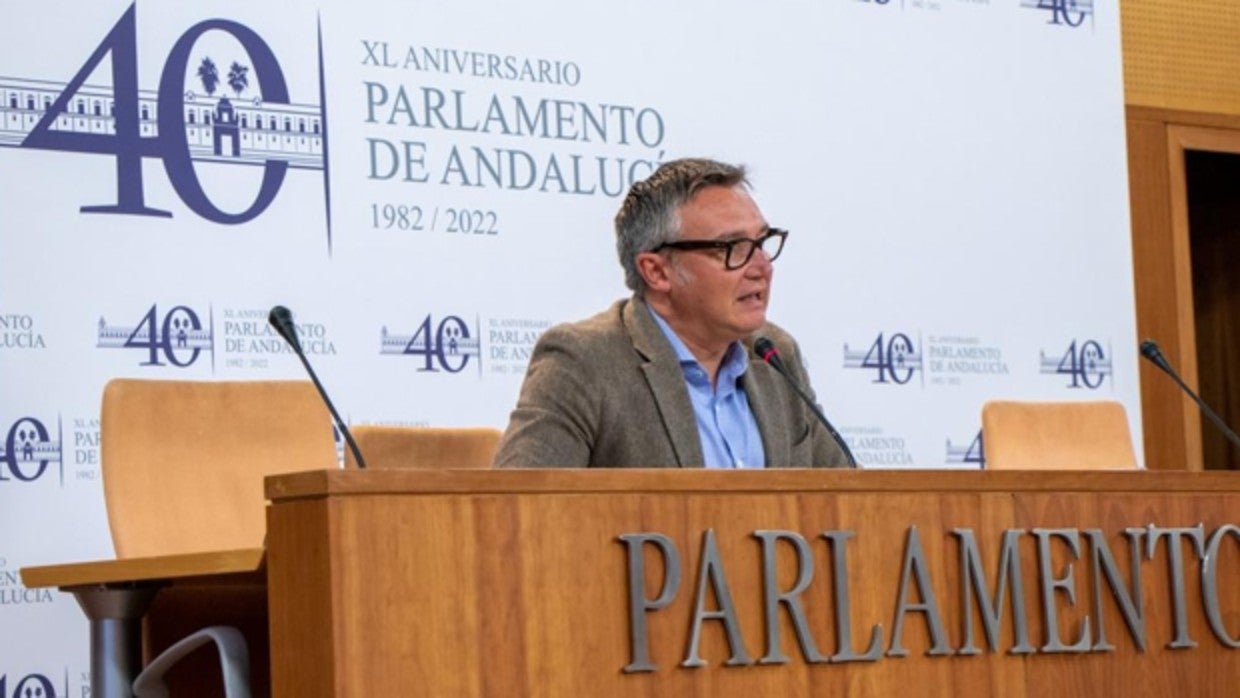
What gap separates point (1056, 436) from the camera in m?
5.03

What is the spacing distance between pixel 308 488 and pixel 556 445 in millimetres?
1032

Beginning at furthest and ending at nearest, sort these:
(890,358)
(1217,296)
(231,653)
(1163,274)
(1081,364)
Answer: (1217,296) < (1163,274) < (1081,364) < (890,358) < (231,653)

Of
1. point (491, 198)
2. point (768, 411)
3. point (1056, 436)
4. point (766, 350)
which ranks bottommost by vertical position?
point (1056, 436)

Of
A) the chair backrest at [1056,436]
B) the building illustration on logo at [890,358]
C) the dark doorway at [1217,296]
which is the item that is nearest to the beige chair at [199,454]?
the chair backrest at [1056,436]

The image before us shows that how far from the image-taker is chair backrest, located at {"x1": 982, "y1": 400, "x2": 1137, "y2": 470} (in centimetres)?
494

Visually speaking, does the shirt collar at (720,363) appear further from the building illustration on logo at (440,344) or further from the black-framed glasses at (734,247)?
the building illustration on logo at (440,344)

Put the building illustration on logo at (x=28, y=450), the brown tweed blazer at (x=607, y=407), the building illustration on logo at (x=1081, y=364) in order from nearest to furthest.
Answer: the brown tweed blazer at (x=607, y=407)
the building illustration on logo at (x=28, y=450)
the building illustration on logo at (x=1081, y=364)

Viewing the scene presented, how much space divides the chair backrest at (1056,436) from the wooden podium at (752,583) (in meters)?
1.94

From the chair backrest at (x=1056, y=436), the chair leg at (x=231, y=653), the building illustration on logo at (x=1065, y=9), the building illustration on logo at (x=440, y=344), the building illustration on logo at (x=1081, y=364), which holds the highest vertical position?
the building illustration on logo at (x=1065, y=9)

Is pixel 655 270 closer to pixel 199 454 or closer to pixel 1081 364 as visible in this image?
pixel 199 454

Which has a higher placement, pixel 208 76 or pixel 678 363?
pixel 208 76

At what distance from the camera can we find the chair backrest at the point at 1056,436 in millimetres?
4941

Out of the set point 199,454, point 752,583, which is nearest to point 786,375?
point 752,583

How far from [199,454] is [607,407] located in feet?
3.29
